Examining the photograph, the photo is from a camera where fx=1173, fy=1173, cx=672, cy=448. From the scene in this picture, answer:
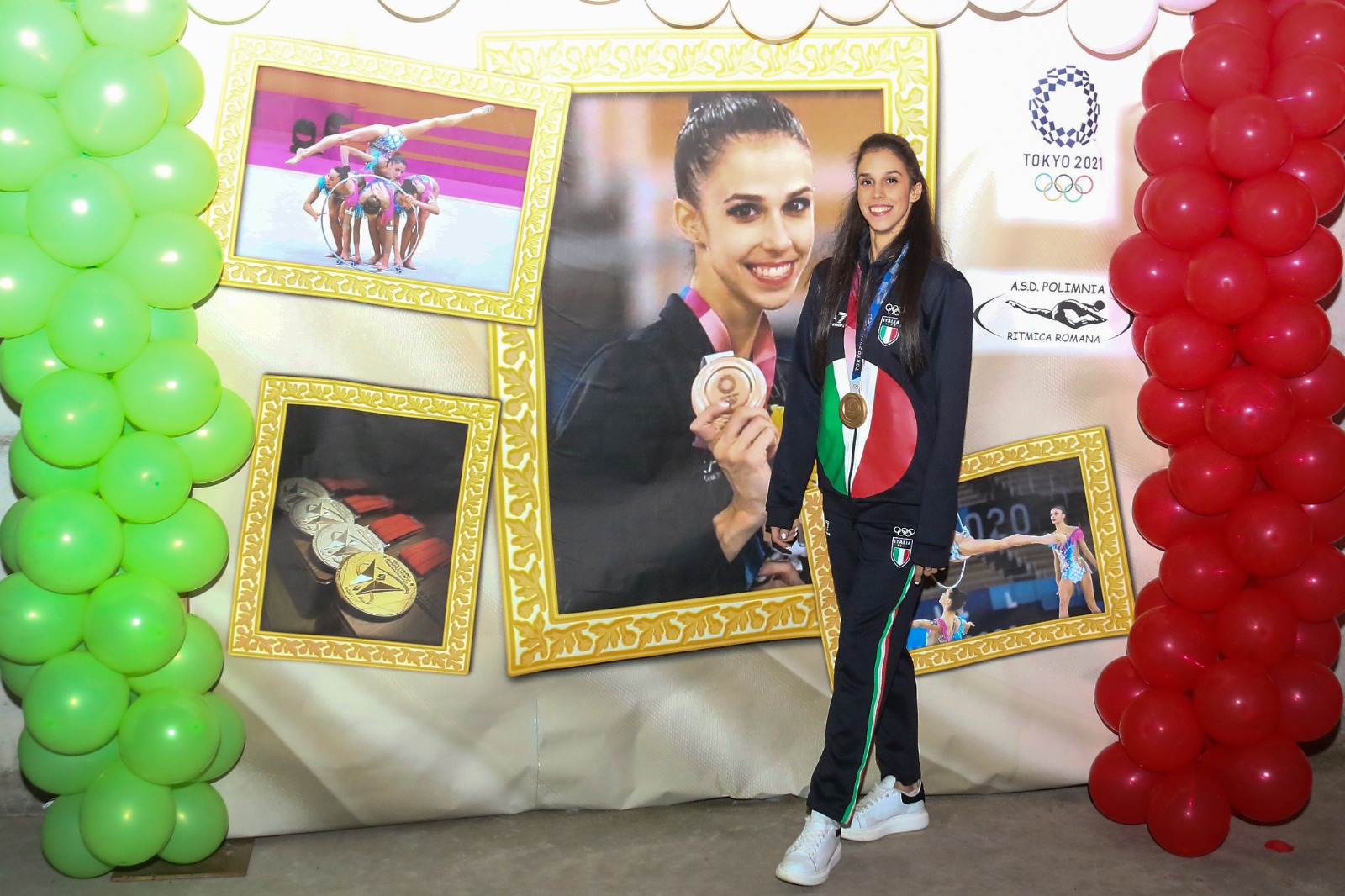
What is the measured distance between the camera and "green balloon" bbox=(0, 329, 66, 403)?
2502 millimetres

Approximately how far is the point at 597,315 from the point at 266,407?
0.84 m

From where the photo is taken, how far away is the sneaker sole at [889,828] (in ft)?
9.53

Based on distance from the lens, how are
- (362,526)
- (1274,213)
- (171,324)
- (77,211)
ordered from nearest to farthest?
(77,211)
(171,324)
(1274,213)
(362,526)

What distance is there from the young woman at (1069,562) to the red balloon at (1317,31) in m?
1.26

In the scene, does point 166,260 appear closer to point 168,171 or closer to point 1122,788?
point 168,171

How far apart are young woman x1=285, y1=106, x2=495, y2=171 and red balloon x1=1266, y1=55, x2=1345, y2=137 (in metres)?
1.91

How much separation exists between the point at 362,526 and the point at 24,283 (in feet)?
3.02

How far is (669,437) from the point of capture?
119 inches

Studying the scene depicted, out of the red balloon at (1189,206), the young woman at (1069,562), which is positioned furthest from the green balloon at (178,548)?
the red balloon at (1189,206)

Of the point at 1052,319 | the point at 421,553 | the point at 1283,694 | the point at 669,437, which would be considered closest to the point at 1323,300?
the point at 1052,319

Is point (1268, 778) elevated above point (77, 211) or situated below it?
below

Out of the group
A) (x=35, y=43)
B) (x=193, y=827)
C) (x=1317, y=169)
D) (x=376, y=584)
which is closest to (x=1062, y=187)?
(x=1317, y=169)

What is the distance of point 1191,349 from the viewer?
2.81 m

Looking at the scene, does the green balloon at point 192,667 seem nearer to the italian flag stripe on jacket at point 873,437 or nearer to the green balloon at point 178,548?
the green balloon at point 178,548
